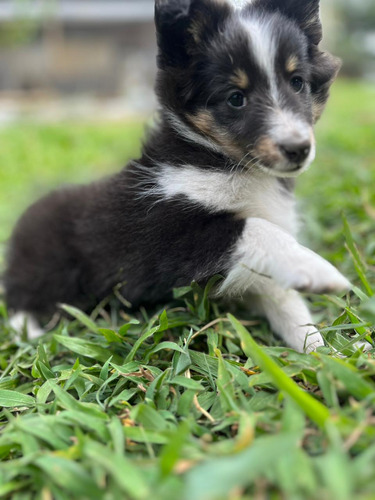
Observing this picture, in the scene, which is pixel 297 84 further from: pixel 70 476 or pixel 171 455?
pixel 70 476

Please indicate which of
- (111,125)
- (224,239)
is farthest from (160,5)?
(111,125)

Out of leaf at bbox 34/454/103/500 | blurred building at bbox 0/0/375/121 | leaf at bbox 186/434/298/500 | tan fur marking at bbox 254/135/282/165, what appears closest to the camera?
leaf at bbox 186/434/298/500

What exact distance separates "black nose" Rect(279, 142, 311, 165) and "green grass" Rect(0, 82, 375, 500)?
0.73m

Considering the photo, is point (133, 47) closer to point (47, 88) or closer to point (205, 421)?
point (47, 88)

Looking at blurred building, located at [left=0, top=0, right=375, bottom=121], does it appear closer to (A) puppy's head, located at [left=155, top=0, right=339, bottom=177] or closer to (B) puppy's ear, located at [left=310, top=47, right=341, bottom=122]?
(B) puppy's ear, located at [left=310, top=47, right=341, bottom=122]

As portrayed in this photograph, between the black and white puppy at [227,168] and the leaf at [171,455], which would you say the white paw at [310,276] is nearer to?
the black and white puppy at [227,168]

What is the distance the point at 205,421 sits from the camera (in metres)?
2.12

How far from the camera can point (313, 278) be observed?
7.57 ft

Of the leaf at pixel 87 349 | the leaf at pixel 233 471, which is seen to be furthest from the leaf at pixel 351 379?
the leaf at pixel 87 349

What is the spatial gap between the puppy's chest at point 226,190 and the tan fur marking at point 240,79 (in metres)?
0.45

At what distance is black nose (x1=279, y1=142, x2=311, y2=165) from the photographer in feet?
8.23

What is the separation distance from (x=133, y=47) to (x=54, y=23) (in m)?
3.10

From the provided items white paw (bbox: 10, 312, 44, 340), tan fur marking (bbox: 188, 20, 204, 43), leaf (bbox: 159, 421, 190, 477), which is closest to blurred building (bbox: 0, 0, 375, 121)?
white paw (bbox: 10, 312, 44, 340)

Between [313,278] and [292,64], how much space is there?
114 centimetres
